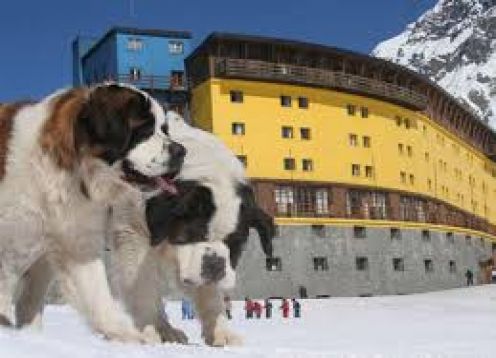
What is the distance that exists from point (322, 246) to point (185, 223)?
56333 mm

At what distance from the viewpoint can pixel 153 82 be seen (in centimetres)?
6203

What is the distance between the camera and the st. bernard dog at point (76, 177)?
5074 mm

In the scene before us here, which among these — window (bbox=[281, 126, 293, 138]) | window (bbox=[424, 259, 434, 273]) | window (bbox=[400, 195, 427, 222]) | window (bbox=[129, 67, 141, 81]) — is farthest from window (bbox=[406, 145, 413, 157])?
window (bbox=[129, 67, 141, 81])

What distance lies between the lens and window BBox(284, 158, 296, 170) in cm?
6274

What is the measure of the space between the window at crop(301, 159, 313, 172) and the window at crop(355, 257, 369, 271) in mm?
7459

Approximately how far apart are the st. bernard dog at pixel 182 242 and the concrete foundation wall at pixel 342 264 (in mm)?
49264

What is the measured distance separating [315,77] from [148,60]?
39.4ft

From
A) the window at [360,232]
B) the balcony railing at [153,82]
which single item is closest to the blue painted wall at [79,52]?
the balcony railing at [153,82]

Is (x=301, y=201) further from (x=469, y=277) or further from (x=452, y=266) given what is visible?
(x=469, y=277)

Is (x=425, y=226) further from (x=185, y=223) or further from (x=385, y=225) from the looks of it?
(x=185, y=223)

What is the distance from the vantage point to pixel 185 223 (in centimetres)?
687

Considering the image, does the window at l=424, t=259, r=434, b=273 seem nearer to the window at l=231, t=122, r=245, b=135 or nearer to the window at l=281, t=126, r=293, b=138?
the window at l=281, t=126, r=293, b=138

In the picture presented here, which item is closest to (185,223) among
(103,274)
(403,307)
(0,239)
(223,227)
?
(223,227)

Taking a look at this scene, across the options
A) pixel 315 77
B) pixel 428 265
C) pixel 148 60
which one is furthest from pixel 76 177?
pixel 428 265
